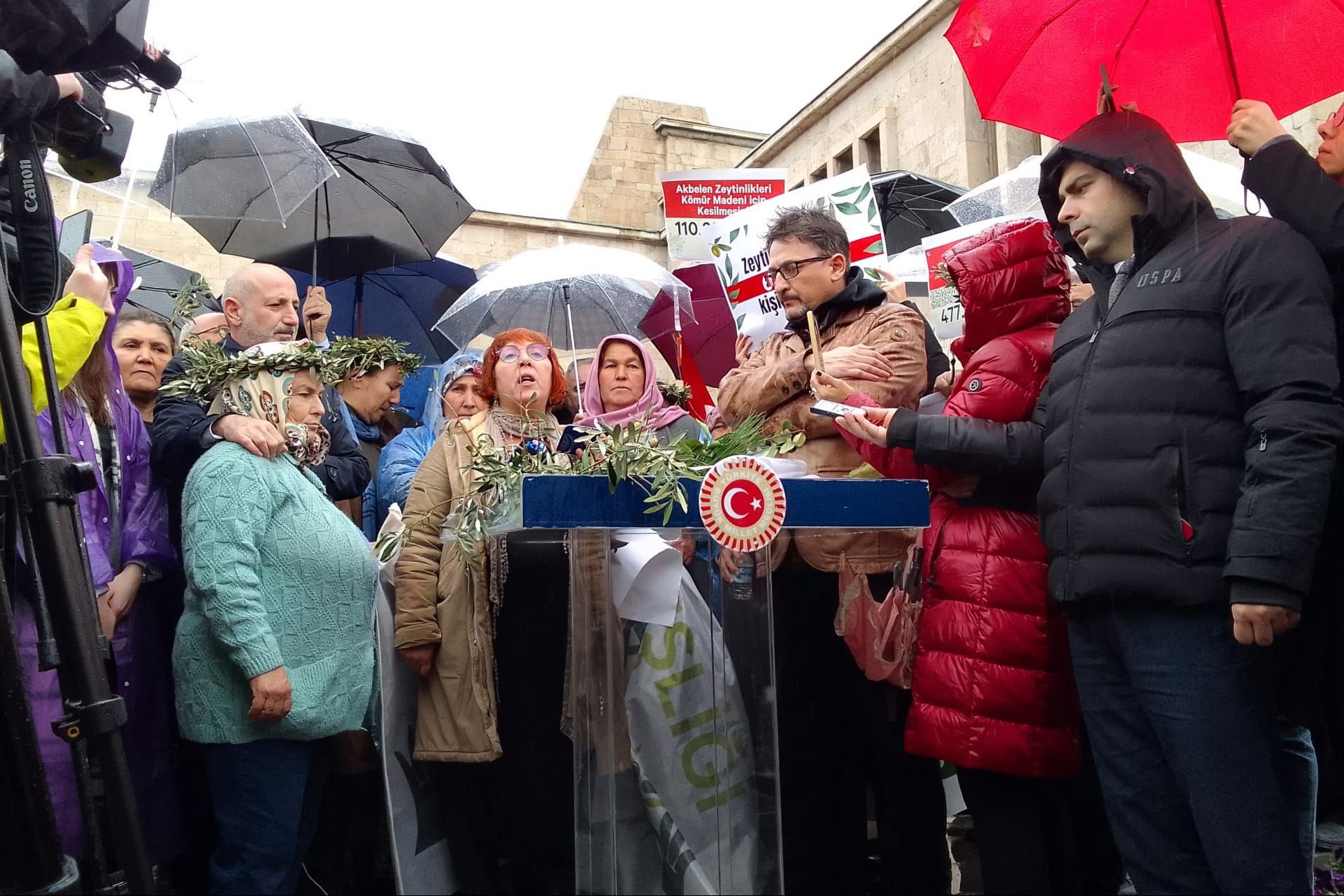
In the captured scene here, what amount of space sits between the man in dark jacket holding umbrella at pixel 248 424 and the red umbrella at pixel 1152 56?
2.43 meters

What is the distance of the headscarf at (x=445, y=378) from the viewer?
5066mm

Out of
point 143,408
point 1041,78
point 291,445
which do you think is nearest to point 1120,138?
point 1041,78

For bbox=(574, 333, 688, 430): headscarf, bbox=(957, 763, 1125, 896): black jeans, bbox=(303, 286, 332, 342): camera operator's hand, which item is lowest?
bbox=(957, 763, 1125, 896): black jeans

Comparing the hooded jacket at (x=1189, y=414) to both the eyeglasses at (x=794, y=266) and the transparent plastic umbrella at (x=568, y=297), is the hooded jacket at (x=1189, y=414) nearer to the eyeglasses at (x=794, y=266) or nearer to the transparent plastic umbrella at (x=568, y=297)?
the eyeglasses at (x=794, y=266)

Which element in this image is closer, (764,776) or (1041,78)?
(764,776)

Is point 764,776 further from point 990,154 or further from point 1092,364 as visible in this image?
point 990,154

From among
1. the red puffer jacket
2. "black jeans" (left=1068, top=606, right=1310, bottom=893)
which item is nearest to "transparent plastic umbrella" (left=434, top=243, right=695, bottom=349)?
the red puffer jacket

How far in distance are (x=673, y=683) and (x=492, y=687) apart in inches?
45.3

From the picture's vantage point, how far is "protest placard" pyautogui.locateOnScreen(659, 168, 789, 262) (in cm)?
784

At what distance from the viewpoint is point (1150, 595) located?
233cm

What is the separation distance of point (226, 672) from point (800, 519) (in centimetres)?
181

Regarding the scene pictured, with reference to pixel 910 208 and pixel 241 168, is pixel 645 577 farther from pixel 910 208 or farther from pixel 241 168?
pixel 910 208

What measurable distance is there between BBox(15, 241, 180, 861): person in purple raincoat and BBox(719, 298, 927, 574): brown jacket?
191 cm

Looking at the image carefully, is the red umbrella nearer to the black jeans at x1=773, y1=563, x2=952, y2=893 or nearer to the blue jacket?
the black jeans at x1=773, y1=563, x2=952, y2=893
